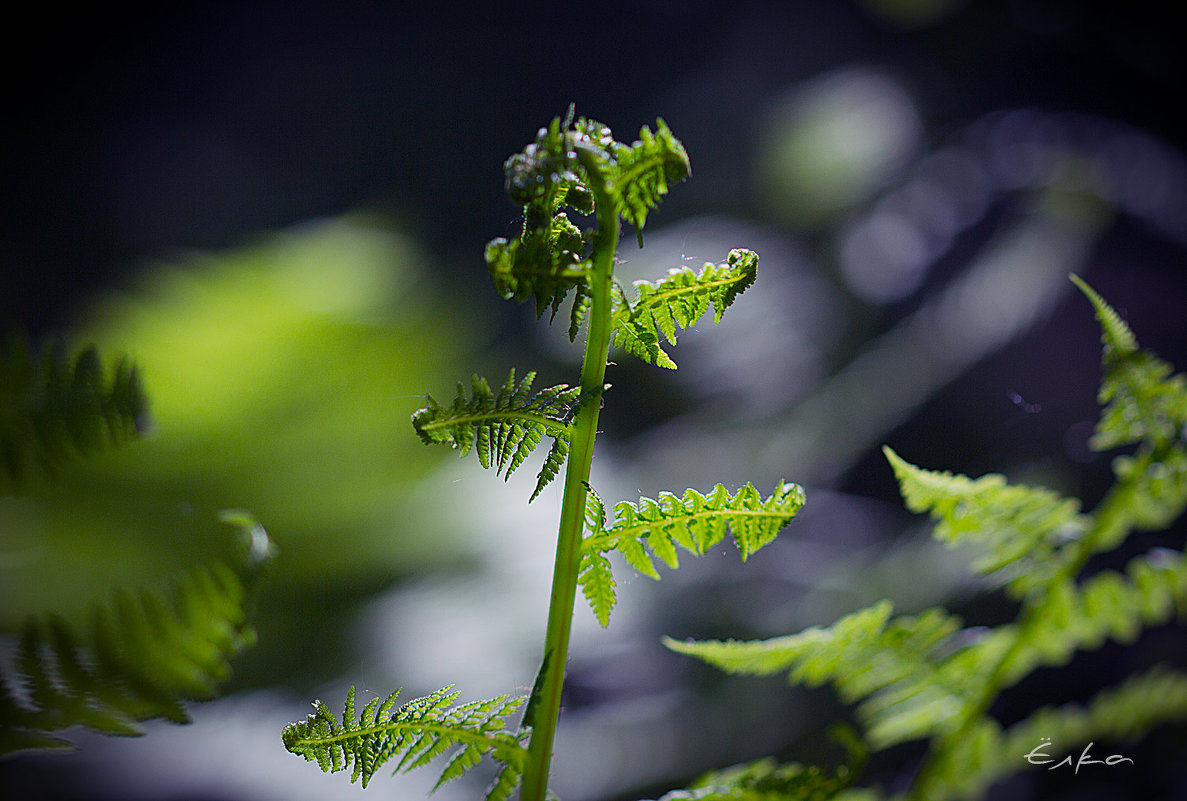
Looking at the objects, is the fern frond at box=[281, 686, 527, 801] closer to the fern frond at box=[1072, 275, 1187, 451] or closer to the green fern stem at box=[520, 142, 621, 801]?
the green fern stem at box=[520, 142, 621, 801]

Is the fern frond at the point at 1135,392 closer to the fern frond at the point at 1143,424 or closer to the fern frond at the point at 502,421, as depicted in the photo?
the fern frond at the point at 1143,424

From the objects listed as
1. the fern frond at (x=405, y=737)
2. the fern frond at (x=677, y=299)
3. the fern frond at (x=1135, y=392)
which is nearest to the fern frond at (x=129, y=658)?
the fern frond at (x=405, y=737)

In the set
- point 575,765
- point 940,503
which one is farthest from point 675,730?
point 940,503

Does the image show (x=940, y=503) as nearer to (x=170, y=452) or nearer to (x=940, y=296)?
(x=170, y=452)

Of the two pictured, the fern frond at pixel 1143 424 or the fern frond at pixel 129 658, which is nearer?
the fern frond at pixel 129 658

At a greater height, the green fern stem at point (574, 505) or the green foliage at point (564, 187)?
the green foliage at point (564, 187)

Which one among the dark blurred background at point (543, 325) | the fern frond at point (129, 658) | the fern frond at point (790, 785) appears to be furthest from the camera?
the dark blurred background at point (543, 325)

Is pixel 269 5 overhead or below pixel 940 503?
overhead

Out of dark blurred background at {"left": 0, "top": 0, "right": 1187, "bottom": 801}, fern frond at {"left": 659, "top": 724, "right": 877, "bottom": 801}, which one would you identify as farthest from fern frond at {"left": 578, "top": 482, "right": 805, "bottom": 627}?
dark blurred background at {"left": 0, "top": 0, "right": 1187, "bottom": 801}

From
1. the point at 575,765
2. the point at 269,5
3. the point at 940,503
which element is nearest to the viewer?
the point at 940,503
